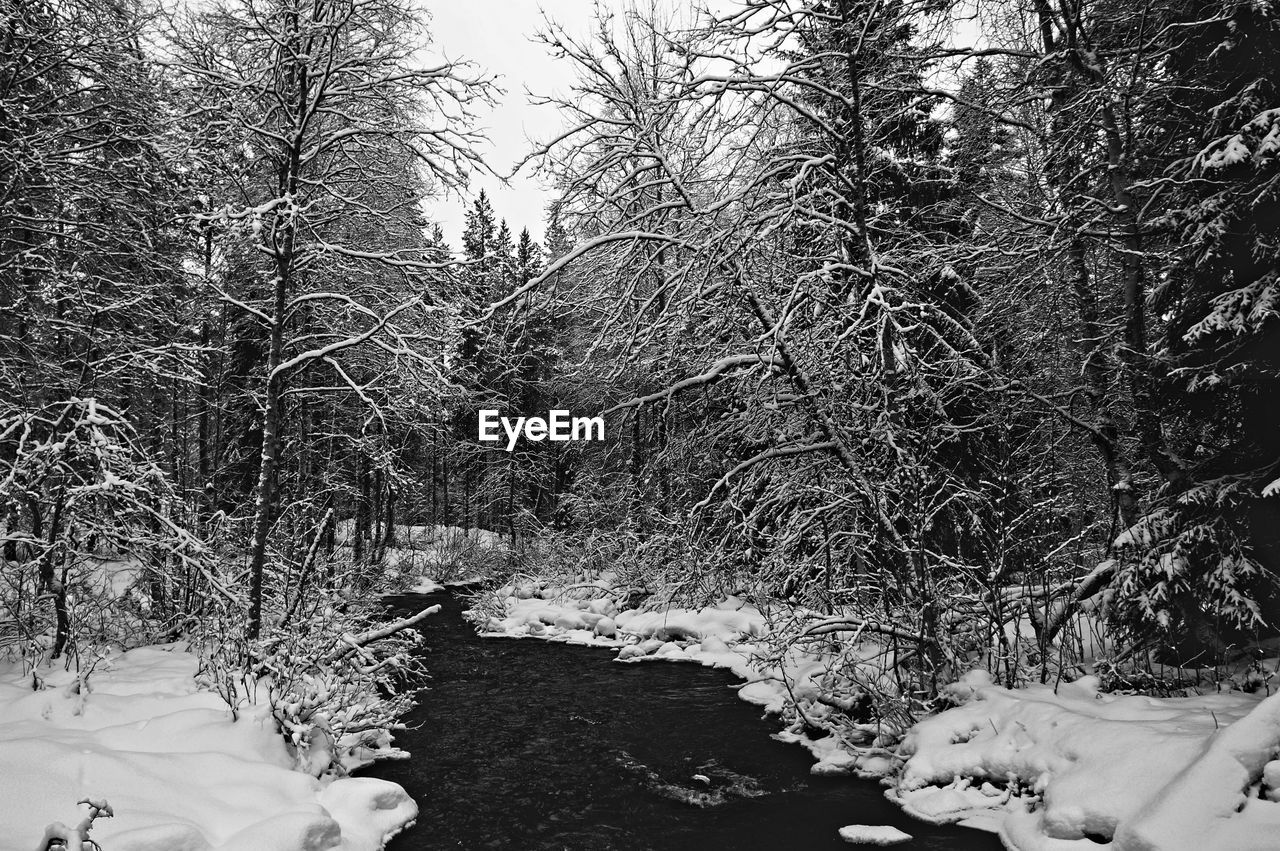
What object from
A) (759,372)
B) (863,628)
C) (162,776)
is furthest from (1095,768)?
(162,776)

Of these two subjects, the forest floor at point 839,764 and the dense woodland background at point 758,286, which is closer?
the forest floor at point 839,764

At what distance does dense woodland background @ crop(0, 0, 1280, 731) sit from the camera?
6047 millimetres

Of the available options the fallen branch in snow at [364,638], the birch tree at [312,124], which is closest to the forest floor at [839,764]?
the fallen branch in snow at [364,638]

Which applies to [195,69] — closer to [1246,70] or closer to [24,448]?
[24,448]

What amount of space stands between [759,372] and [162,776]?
639 cm

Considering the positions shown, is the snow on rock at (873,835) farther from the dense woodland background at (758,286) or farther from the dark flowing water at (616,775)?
the dense woodland background at (758,286)

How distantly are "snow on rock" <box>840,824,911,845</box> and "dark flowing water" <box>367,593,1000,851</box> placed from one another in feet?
0.31

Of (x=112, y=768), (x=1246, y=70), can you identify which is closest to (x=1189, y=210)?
(x=1246, y=70)

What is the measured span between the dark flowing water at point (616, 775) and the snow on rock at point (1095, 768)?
44cm

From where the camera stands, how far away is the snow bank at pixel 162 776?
14.2 feet

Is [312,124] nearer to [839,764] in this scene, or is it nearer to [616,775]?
[616,775]

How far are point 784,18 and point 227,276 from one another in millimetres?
12142

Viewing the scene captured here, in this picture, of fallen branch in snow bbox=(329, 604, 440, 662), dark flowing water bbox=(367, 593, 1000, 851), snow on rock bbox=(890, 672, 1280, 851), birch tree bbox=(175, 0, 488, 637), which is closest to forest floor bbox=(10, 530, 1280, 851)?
snow on rock bbox=(890, 672, 1280, 851)

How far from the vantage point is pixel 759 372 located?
24.5 ft
